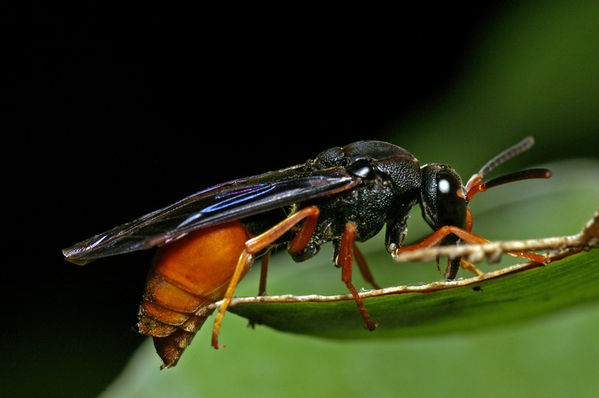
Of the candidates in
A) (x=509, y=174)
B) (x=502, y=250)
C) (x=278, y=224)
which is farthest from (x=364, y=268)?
(x=502, y=250)

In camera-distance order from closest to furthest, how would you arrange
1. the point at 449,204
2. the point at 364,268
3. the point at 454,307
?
the point at 454,307 → the point at 449,204 → the point at 364,268

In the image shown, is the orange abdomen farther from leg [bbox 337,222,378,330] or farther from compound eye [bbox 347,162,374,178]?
compound eye [bbox 347,162,374,178]

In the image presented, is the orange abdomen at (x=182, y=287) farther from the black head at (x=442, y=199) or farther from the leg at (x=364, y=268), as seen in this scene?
the black head at (x=442, y=199)

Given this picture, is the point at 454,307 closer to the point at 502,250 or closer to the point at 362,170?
the point at 502,250

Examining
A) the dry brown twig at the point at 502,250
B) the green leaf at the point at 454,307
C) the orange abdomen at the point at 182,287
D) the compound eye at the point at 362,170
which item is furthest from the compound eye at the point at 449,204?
the dry brown twig at the point at 502,250

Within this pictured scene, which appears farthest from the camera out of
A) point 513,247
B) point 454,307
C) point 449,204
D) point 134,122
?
point 134,122

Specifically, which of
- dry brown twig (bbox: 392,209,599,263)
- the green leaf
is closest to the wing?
the green leaf
